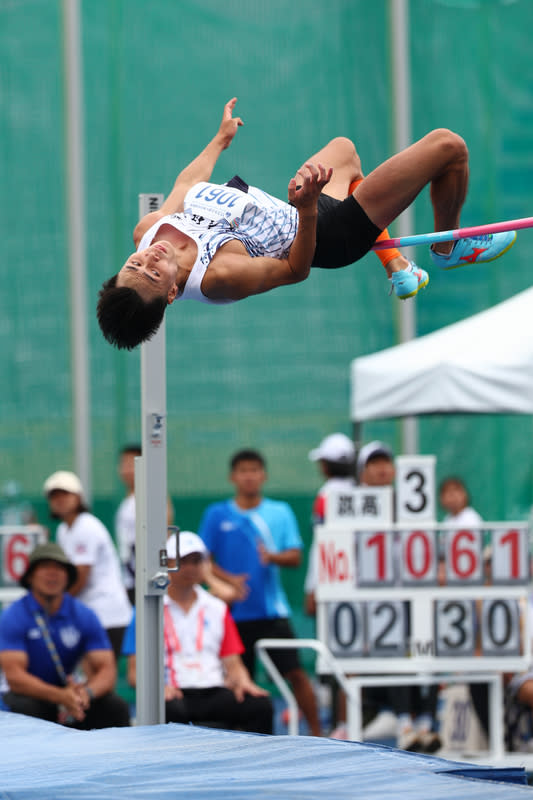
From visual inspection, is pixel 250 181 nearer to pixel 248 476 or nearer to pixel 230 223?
pixel 248 476

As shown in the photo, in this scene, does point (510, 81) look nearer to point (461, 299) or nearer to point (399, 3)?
point (399, 3)

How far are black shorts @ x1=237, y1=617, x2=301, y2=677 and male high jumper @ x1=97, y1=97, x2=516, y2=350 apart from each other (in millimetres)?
2851

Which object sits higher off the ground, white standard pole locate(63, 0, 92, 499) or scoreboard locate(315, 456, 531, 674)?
white standard pole locate(63, 0, 92, 499)

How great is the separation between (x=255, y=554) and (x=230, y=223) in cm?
307

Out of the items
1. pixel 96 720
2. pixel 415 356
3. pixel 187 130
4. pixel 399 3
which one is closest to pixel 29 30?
pixel 187 130

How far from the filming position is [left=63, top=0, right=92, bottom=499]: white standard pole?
9555 millimetres

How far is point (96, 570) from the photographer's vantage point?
705 centimetres

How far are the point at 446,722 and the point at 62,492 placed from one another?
7.66 feet

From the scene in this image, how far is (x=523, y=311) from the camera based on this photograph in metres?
7.18

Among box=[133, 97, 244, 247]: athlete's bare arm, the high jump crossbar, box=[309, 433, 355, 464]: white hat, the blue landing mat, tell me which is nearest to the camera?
the blue landing mat

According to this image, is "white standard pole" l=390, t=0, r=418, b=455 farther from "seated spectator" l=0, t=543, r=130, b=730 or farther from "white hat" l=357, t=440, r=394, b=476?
"seated spectator" l=0, t=543, r=130, b=730

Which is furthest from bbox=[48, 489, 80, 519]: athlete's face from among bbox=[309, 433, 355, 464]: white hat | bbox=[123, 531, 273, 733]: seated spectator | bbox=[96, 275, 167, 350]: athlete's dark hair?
bbox=[96, 275, 167, 350]: athlete's dark hair

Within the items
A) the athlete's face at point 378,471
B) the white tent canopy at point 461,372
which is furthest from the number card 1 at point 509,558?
the athlete's face at point 378,471

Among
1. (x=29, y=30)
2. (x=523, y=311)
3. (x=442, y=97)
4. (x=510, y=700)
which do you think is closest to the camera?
(x=510, y=700)
